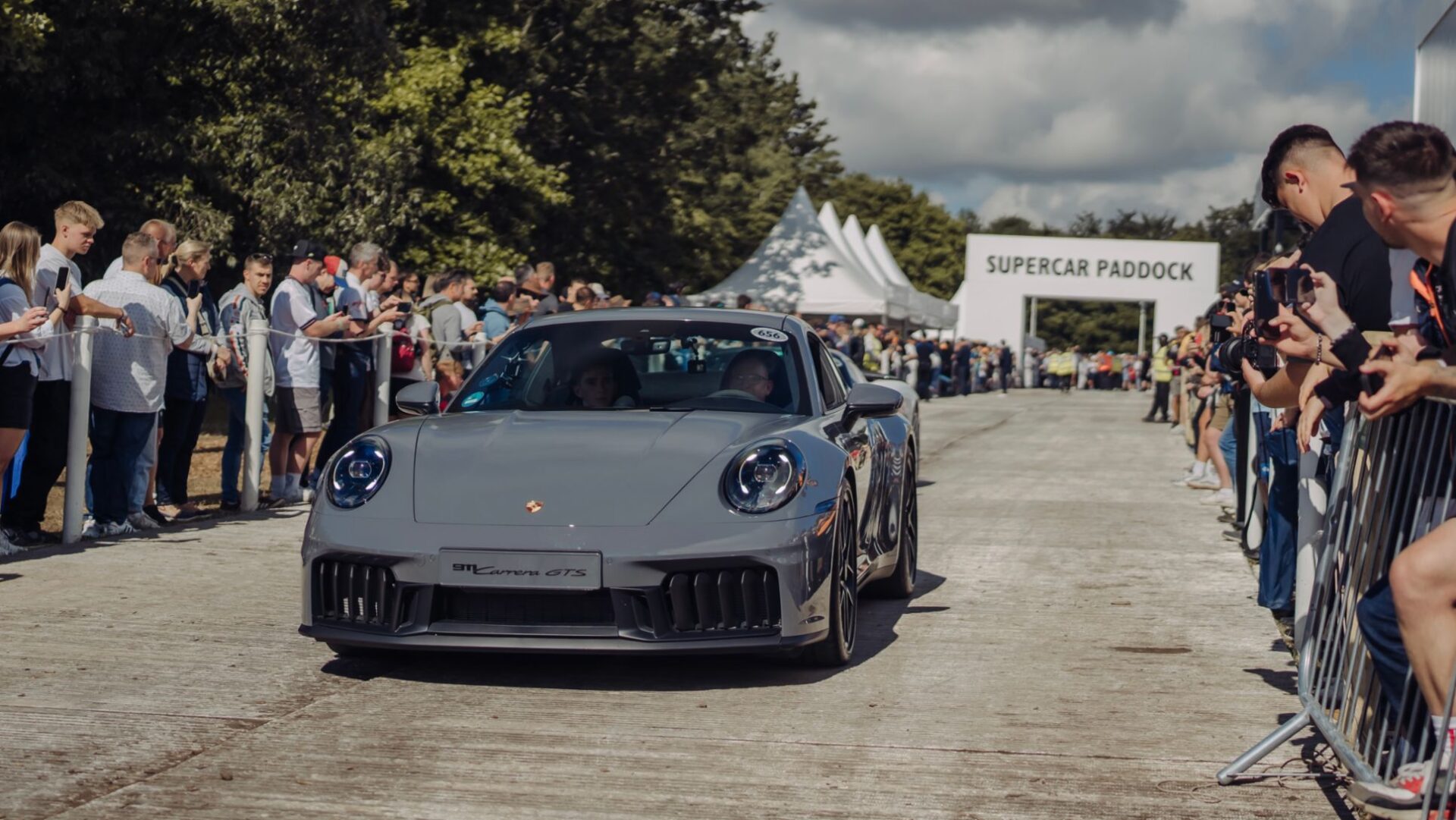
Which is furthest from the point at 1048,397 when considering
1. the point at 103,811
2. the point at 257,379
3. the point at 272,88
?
the point at 103,811

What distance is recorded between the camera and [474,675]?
6.32 m

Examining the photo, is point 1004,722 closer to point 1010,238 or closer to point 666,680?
point 666,680

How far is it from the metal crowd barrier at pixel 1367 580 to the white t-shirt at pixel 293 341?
7970 mm

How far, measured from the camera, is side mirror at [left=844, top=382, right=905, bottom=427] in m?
7.06

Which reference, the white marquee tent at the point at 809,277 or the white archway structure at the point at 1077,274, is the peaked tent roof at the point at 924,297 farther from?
the white archway structure at the point at 1077,274

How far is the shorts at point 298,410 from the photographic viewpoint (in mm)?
11938

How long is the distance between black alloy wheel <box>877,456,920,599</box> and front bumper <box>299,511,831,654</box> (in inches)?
95.2

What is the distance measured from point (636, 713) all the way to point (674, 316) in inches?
95.5

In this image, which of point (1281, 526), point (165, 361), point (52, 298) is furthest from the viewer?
point (165, 361)

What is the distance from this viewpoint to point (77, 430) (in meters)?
9.56

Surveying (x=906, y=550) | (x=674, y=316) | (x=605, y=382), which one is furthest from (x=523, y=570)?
(x=906, y=550)

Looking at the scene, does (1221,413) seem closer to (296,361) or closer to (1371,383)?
(296,361)

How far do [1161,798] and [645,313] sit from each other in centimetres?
362

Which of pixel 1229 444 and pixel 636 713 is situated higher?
pixel 1229 444
